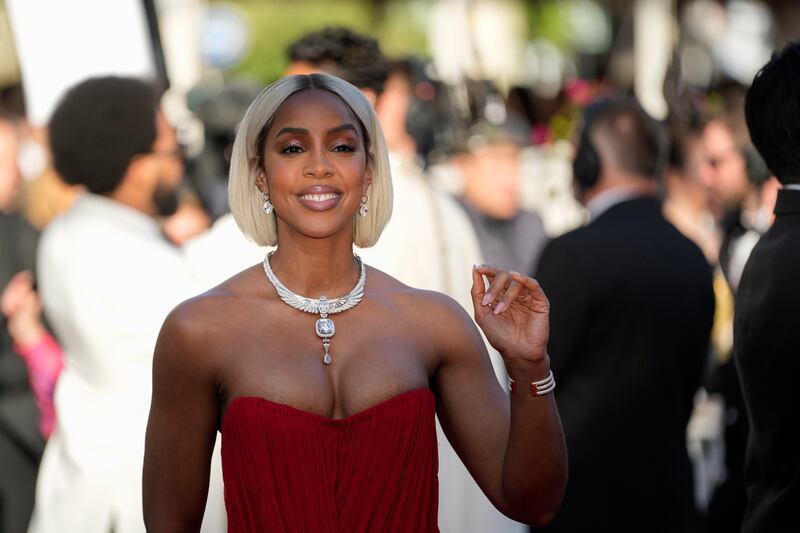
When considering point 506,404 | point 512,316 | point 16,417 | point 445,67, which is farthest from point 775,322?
point 445,67

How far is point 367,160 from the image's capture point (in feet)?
10.5

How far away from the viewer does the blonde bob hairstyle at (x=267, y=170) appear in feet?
10.2

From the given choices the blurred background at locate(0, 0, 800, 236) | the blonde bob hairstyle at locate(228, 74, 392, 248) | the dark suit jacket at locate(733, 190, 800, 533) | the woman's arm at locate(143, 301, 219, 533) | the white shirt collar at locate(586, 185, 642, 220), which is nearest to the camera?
the woman's arm at locate(143, 301, 219, 533)

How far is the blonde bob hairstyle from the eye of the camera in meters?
3.10

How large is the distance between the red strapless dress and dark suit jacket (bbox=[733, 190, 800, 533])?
1116 mm

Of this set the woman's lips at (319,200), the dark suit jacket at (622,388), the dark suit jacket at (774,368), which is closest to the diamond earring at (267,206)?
the woman's lips at (319,200)

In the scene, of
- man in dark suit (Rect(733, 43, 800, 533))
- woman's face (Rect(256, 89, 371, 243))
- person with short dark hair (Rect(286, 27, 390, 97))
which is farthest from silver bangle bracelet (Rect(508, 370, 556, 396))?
person with short dark hair (Rect(286, 27, 390, 97))

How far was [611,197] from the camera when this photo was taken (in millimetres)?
5242

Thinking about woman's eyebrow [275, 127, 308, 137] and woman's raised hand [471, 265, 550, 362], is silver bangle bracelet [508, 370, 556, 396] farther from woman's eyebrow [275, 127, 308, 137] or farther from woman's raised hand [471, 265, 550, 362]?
woman's eyebrow [275, 127, 308, 137]

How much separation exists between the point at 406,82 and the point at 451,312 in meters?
5.86

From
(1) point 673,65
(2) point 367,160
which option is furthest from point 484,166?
(2) point 367,160

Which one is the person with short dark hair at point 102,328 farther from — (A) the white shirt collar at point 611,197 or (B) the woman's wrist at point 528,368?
(B) the woman's wrist at point 528,368

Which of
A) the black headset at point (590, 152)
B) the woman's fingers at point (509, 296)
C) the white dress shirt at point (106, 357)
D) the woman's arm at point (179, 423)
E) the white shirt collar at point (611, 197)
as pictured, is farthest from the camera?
the black headset at point (590, 152)

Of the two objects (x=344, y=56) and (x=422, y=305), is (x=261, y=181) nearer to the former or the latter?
(x=422, y=305)
